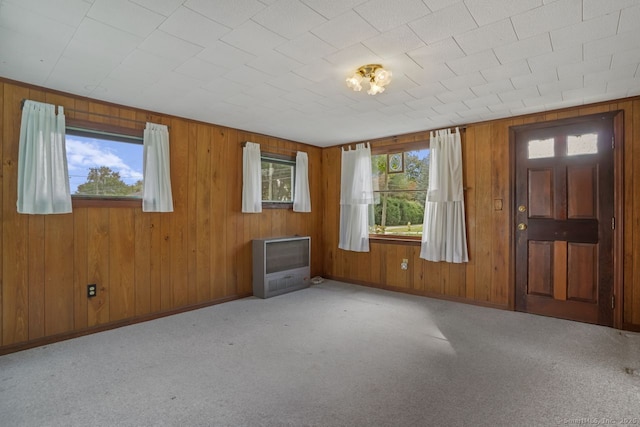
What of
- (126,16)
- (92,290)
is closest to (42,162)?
(92,290)

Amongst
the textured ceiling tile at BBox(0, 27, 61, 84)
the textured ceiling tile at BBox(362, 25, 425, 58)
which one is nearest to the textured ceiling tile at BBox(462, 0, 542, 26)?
the textured ceiling tile at BBox(362, 25, 425, 58)

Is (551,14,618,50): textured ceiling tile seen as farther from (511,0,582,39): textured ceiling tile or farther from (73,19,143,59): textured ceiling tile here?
(73,19,143,59): textured ceiling tile

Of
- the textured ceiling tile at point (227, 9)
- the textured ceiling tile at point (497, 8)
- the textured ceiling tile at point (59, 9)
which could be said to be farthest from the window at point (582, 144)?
the textured ceiling tile at point (59, 9)

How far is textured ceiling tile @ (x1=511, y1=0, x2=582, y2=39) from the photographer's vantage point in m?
1.74

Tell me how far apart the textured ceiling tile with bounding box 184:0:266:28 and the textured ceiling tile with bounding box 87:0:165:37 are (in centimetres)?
26

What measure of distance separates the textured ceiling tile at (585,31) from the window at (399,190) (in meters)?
2.44

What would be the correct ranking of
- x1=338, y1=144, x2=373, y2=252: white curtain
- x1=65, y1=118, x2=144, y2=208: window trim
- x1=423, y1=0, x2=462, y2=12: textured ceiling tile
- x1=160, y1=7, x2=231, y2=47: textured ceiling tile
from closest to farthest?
x1=423, y1=0, x2=462, y2=12: textured ceiling tile → x1=160, y1=7, x2=231, y2=47: textured ceiling tile → x1=65, y1=118, x2=144, y2=208: window trim → x1=338, y1=144, x2=373, y2=252: white curtain

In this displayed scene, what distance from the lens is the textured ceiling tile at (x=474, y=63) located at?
2.29 meters

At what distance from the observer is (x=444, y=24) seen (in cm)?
191

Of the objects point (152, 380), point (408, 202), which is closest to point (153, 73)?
point (152, 380)

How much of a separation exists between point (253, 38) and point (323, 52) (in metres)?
0.49

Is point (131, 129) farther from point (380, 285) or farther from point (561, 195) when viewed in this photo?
point (561, 195)

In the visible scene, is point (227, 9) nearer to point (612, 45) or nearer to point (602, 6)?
point (602, 6)

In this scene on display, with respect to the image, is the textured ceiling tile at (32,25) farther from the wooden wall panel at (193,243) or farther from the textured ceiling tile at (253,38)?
the wooden wall panel at (193,243)
